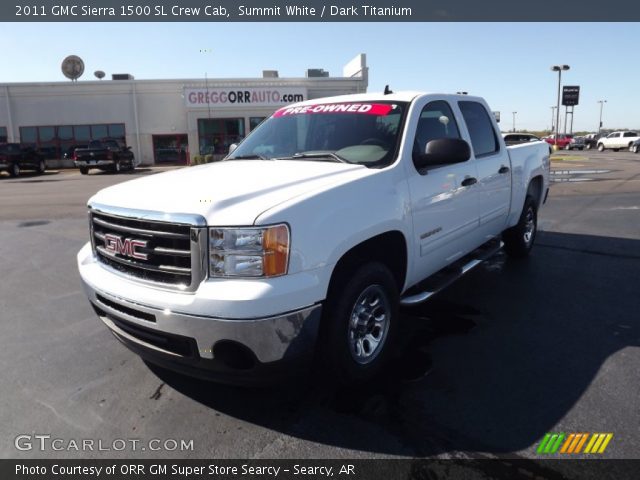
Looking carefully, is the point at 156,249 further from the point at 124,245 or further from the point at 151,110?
the point at 151,110

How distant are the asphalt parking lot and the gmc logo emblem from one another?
1.00 metres

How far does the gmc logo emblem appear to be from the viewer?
2.92 m

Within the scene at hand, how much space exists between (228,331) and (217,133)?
3216cm

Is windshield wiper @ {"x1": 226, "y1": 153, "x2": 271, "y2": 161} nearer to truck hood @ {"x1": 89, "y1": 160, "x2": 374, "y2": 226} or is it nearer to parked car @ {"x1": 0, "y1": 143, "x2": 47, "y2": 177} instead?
truck hood @ {"x1": 89, "y1": 160, "x2": 374, "y2": 226}

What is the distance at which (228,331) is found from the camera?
8.33 ft

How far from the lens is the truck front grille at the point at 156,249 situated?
2.67 metres

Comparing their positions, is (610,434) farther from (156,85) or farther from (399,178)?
(156,85)

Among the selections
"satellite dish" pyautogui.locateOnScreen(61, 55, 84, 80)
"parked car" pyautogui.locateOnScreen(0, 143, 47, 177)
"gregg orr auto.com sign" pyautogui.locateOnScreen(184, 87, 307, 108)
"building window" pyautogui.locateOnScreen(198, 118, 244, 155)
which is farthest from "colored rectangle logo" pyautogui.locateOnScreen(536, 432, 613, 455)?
"satellite dish" pyautogui.locateOnScreen(61, 55, 84, 80)

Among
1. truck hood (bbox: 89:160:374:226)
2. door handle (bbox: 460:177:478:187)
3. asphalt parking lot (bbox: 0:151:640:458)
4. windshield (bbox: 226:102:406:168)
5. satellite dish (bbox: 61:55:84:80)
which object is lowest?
asphalt parking lot (bbox: 0:151:640:458)

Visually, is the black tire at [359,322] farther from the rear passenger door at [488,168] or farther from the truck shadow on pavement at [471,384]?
the rear passenger door at [488,168]

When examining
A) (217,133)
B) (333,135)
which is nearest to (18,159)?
(217,133)

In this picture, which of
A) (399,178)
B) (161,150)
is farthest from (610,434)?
(161,150)

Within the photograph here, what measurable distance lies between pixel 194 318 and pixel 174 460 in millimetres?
794

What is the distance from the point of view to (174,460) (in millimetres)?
2664
